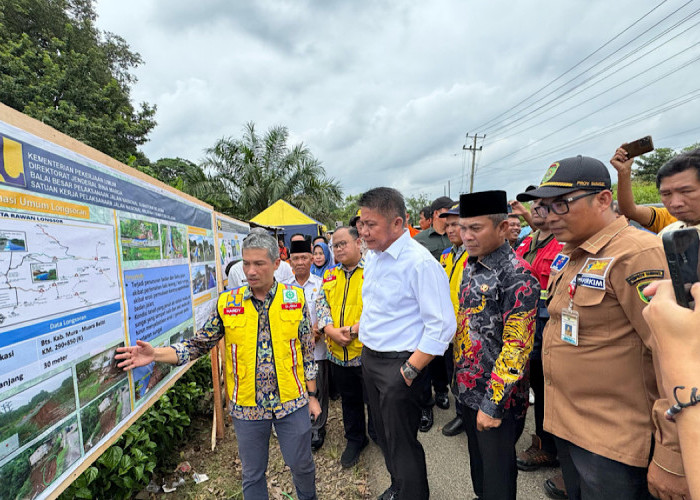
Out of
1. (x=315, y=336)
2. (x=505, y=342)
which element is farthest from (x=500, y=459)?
(x=315, y=336)

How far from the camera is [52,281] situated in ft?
4.33

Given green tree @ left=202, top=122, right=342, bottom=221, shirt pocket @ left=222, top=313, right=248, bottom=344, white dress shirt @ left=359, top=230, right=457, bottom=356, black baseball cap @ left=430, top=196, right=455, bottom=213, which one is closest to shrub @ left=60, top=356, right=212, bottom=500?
shirt pocket @ left=222, top=313, right=248, bottom=344

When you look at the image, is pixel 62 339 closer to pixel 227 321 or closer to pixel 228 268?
pixel 227 321

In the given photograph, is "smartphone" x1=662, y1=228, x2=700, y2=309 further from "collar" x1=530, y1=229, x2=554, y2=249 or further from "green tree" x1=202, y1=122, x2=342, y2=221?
"green tree" x1=202, y1=122, x2=342, y2=221

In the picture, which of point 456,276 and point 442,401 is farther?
point 442,401

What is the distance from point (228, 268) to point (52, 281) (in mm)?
3148

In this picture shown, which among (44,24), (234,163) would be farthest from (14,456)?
(44,24)

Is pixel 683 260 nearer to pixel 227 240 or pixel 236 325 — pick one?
pixel 236 325

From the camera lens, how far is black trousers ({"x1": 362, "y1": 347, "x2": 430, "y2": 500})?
2.09 metres

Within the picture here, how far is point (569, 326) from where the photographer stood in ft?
4.76

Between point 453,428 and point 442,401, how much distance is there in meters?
0.52

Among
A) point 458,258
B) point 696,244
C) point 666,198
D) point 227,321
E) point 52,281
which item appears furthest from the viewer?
point 458,258

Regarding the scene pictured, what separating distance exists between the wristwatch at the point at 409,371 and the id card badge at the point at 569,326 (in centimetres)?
83

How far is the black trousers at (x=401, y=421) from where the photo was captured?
6.86ft
